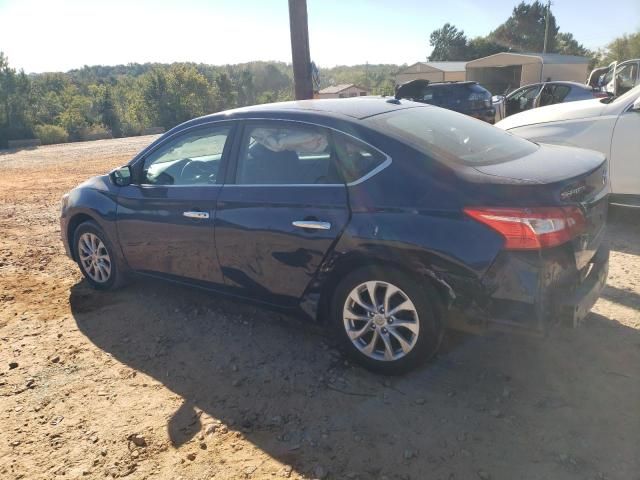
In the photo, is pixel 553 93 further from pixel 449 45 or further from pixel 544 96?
pixel 449 45

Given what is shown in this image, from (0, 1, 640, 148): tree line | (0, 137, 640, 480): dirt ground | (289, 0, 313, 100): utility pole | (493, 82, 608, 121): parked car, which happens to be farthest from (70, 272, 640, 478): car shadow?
(0, 1, 640, 148): tree line

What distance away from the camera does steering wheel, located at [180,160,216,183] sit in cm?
375

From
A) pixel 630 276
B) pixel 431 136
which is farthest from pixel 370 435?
pixel 630 276

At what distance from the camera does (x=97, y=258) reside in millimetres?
4715

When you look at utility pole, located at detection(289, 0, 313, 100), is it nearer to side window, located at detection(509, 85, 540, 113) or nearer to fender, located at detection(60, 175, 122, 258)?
fender, located at detection(60, 175, 122, 258)

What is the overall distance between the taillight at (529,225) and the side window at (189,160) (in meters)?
2.04

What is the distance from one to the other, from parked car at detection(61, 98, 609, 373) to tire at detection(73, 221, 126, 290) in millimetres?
634

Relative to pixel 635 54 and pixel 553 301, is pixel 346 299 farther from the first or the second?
pixel 635 54

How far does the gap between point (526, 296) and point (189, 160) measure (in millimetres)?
2788

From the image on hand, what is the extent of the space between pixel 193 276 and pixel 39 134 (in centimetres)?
2978

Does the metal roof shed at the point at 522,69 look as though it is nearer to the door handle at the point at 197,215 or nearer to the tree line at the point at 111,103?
the tree line at the point at 111,103

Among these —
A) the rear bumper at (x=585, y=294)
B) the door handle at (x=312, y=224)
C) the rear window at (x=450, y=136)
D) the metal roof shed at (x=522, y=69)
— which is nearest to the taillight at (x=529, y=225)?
the rear bumper at (x=585, y=294)

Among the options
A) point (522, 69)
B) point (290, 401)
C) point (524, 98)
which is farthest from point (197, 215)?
point (522, 69)

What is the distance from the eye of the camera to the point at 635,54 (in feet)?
154
